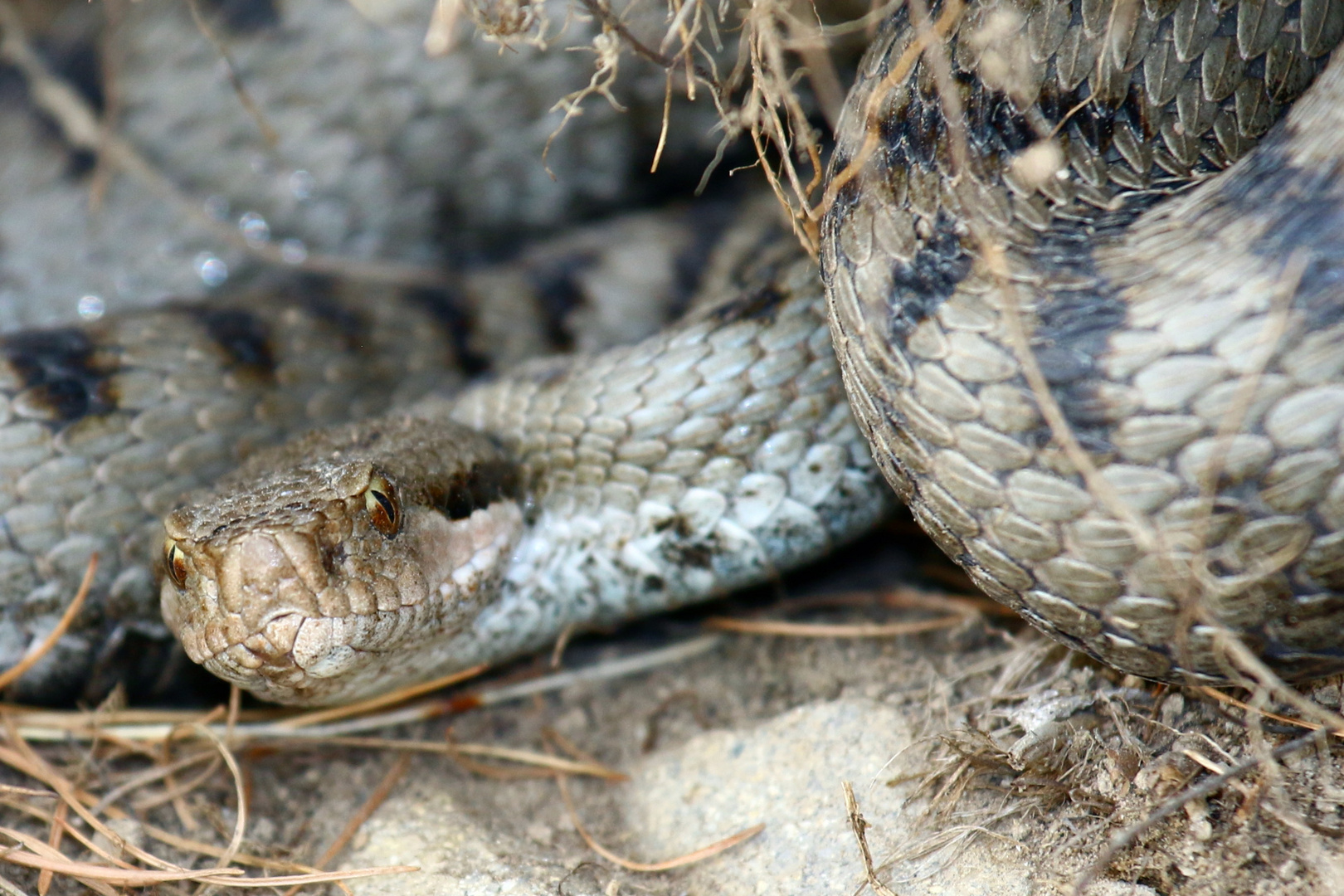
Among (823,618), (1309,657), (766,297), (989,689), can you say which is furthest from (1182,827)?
(766,297)

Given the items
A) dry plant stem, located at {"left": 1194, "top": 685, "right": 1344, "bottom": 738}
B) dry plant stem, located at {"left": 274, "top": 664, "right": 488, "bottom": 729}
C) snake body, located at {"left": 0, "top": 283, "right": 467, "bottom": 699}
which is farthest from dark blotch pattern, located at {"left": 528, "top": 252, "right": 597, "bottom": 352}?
dry plant stem, located at {"left": 1194, "top": 685, "right": 1344, "bottom": 738}

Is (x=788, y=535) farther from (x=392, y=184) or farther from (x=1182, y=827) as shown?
(x=392, y=184)

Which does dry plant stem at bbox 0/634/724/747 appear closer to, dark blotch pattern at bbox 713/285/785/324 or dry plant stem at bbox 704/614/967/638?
dry plant stem at bbox 704/614/967/638

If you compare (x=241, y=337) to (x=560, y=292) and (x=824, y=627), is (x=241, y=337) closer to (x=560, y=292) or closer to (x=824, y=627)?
(x=560, y=292)

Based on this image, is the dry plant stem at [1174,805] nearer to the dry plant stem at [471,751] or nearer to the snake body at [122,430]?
the dry plant stem at [471,751]

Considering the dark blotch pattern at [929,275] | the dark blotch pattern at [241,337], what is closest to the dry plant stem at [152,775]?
the dark blotch pattern at [241,337]

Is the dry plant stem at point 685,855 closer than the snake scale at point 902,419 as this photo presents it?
No
